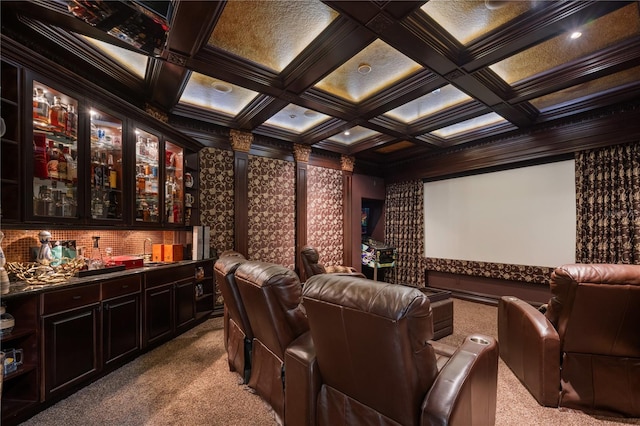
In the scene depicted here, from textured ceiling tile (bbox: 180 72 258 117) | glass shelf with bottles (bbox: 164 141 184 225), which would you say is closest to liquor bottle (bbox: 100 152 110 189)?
glass shelf with bottles (bbox: 164 141 184 225)

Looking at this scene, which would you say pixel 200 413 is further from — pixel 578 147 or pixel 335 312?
pixel 578 147

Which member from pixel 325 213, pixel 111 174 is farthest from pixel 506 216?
pixel 111 174

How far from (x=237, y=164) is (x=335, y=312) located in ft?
12.9

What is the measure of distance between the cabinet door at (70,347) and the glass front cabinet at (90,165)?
0.79 metres

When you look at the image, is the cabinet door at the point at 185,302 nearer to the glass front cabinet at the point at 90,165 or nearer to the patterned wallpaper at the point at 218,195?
the glass front cabinet at the point at 90,165

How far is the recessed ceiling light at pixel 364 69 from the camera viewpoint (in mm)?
3010

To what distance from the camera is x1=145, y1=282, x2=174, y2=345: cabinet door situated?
9.55ft

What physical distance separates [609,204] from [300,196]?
466 centimetres

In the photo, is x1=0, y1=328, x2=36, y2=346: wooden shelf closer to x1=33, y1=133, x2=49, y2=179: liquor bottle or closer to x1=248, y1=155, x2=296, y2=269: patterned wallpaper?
x1=33, y1=133, x2=49, y2=179: liquor bottle

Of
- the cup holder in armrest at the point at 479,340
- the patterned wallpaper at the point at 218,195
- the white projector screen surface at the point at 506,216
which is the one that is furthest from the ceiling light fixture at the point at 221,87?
the white projector screen surface at the point at 506,216

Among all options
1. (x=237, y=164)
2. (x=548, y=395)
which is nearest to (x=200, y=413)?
(x=548, y=395)

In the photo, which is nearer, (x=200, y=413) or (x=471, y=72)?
(x=200, y=413)

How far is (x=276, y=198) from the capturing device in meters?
5.18

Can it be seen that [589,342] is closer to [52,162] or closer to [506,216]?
[506,216]
